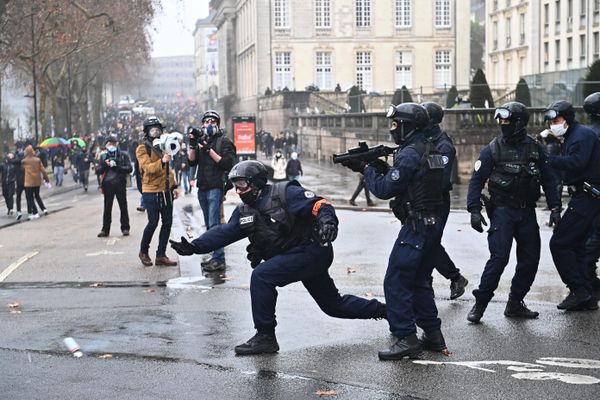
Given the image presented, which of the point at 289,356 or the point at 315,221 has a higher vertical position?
the point at 315,221

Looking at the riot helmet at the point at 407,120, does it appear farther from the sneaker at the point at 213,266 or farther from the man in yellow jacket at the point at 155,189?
the man in yellow jacket at the point at 155,189

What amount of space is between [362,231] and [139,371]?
36.8ft

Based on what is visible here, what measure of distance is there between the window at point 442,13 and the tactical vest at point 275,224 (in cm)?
8862

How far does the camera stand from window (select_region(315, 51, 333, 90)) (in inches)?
3718

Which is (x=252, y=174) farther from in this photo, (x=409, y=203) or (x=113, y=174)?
(x=113, y=174)

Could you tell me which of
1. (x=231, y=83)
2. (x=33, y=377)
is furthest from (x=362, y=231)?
(x=231, y=83)

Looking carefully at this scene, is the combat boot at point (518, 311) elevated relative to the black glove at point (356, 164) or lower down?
lower down

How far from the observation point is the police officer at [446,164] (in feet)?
31.1

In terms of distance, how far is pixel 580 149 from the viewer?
1020cm

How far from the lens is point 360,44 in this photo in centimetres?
9456

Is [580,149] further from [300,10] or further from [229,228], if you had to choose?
[300,10]

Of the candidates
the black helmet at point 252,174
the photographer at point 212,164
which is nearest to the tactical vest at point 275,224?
the black helmet at point 252,174

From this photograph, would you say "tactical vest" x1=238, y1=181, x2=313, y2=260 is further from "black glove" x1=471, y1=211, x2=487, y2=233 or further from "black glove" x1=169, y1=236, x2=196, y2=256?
"black glove" x1=471, y1=211, x2=487, y2=233

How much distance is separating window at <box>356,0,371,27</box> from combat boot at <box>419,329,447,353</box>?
8749 cm
